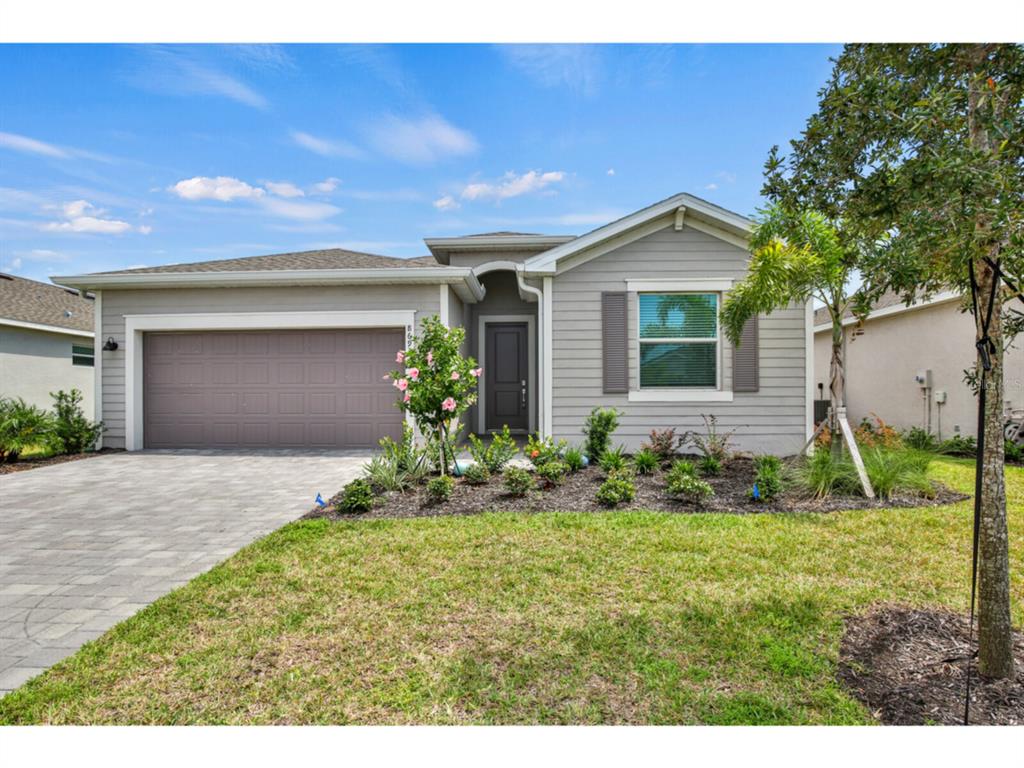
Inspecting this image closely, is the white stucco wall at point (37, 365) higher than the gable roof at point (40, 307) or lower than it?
lower

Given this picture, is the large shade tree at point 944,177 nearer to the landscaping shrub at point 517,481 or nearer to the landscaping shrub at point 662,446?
the landscaping shrub at point 517,481

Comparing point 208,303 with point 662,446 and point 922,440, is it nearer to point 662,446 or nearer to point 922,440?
point 662,446

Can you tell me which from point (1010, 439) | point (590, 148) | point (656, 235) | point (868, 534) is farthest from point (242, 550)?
point (1010, 439)

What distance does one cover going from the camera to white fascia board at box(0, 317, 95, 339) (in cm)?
1202

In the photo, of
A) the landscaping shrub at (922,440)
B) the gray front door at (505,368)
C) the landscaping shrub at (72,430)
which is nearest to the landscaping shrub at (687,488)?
the gray front door at (505,368)

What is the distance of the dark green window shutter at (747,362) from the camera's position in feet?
26.8

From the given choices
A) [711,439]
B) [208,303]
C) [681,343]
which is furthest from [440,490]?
[208,303]

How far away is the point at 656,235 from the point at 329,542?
658 cm

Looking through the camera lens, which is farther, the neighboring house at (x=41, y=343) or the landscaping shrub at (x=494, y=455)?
the neighboring house at (x=41, y=343)

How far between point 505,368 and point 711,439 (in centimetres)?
525

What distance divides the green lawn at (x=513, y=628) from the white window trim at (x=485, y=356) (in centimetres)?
696

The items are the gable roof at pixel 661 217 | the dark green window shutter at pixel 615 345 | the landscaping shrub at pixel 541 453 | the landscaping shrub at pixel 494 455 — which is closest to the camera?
the landscaping shrub at pixel 541 453
